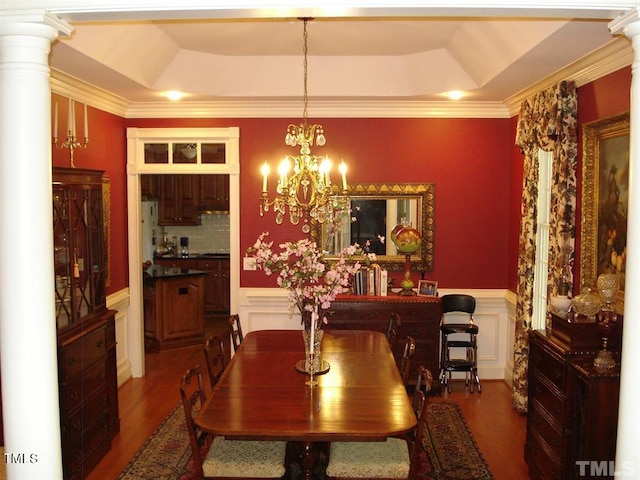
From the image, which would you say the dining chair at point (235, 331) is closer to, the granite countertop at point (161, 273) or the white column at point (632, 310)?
the granite countertop at point (161, 273)

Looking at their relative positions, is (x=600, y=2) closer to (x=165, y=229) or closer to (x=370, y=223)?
(x=370, y=223)

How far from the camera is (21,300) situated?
7.64 feet

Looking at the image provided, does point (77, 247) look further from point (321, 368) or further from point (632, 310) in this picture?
point (632, 310)

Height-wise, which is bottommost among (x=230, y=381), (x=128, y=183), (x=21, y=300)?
(x=230, y=381)

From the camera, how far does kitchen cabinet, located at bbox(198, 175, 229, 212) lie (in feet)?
30.0

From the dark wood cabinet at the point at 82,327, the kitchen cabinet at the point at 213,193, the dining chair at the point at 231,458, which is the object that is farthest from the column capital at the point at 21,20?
the kitchen cabinet at the point at 213,193

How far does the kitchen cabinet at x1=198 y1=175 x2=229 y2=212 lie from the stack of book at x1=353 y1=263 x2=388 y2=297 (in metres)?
3.93

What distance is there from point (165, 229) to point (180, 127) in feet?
12.3

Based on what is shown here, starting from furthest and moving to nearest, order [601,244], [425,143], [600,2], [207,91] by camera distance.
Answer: [425,143] → [207,91] → [601,244] → [600,2]

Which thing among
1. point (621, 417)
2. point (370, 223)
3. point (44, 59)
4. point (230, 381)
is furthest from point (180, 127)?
point (621, 417)

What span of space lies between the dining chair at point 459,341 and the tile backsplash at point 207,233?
456 centimetres

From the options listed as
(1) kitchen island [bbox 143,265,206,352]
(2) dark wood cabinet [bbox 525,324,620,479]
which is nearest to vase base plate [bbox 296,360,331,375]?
(2) dark wood cabinet [bbox 525,324,620,479]

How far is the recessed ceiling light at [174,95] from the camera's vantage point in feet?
17.9

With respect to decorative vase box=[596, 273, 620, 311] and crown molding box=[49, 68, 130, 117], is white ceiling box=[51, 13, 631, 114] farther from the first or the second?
decorative vase box=[596, 273, 620, 311]
